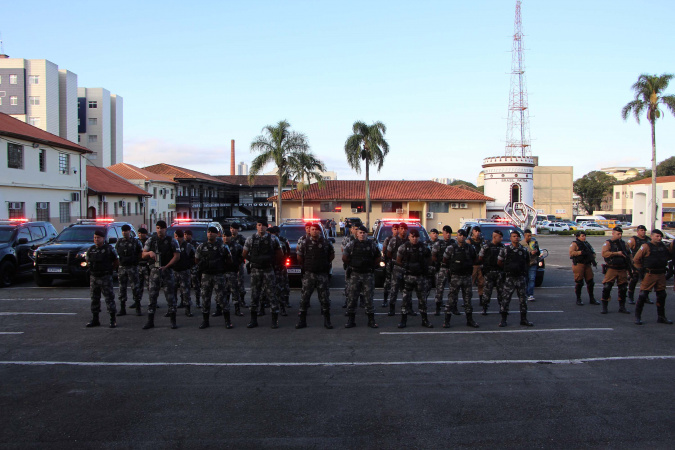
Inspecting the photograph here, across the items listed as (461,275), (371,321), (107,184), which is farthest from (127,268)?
(107,184)

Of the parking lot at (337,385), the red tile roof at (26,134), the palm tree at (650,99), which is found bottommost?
the parking lot at (337,385)

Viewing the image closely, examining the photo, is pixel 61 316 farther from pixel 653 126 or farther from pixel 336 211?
pixel 653 126

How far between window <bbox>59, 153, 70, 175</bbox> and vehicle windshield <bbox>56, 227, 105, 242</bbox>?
56.8 ft

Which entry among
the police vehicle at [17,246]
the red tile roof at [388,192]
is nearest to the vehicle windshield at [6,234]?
the police vehicle at [17,246]

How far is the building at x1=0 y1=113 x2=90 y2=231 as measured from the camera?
83.1 feet

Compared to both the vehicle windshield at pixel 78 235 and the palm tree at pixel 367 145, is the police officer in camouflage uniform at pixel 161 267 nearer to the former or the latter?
the vehicle windshield at pixel 78 235

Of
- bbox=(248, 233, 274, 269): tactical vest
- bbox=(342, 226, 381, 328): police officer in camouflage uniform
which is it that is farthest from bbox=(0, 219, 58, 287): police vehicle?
bbox=(342, 226, 381, 328): police officer in camouflage uniform

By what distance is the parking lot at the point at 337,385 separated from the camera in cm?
480

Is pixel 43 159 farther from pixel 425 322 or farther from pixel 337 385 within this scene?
pixel 337 385

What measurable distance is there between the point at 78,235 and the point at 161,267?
24.7 feet

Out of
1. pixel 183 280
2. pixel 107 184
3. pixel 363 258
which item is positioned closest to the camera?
pixel 363 258

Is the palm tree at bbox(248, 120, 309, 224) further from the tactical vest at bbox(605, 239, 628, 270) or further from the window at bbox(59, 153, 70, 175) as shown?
the tactical vest at bbox(605, 239, 628, 270)

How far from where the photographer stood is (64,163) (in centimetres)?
3084

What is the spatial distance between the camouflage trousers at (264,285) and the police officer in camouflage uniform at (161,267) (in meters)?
1.54
